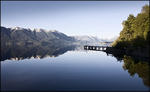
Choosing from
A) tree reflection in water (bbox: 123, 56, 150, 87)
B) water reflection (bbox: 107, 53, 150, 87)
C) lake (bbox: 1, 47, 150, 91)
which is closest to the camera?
lake (bbox: 1, 47, 150, 91)

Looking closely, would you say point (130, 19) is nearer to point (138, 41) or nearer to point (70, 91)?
point (138, 41)

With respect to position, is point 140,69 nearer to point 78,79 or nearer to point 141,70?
point 141,70

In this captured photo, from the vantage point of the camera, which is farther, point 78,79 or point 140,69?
point 140,69

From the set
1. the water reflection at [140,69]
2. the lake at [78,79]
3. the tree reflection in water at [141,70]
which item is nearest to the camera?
the lake at [78,79]

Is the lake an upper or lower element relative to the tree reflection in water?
lower

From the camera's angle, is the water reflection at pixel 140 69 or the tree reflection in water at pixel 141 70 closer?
the tree reflection in water at pixel 141 70

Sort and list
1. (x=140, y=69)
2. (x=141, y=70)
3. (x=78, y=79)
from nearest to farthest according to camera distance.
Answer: (x=78, y=79) < (x=141, y=70) < (x=140, y=69)

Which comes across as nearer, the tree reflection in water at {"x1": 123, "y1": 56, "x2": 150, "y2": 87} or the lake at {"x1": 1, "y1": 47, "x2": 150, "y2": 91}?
the lake at {"x1": 1, "y1": 47, "x2": 150, "y2": 91}

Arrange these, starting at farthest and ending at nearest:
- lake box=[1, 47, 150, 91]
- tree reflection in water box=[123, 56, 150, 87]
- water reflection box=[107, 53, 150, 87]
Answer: water reflection box=[107, 53, 150, 87] → tree reflection in water box=[123, 56, 150, 87] → lake box=[1, 47, 150, 91]

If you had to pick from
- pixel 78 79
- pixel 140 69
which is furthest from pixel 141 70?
pixel 78 79

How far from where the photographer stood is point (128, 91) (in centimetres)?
2642

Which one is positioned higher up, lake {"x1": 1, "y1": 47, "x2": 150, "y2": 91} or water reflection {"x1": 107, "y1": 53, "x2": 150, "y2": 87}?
water reflection {"x1": 107, "y1": 53, "x2": 150, "y2": 87}

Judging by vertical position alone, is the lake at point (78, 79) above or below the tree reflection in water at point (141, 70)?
below

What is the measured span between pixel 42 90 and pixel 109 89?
11.0 meters
